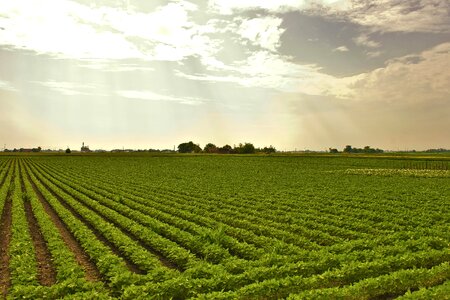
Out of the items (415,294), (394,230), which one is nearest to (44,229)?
(415,294)

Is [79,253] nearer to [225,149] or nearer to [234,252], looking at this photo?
[234,252]

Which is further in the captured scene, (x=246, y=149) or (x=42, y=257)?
(x=246, y=149)

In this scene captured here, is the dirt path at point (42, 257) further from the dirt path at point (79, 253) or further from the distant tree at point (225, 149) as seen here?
the distant tree at point (225, 149)

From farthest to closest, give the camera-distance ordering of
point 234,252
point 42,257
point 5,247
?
point 5,247 → point 234,252 → point 42,257

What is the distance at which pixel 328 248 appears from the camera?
49.0 feet

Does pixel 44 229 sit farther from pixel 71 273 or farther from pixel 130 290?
pixel 130 290

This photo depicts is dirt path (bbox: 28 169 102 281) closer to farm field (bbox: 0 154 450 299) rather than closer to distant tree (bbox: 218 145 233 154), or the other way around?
farm field (bbox: 0 154 450 299)

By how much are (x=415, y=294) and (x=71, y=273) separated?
10.3 meters

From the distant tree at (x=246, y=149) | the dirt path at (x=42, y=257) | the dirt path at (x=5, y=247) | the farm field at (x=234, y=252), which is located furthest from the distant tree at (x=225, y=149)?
the dirt path at (x=42, y=257)

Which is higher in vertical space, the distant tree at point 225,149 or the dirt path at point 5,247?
the distant tree at point 225,149

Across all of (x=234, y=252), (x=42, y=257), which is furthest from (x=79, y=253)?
(x=234, y=252)

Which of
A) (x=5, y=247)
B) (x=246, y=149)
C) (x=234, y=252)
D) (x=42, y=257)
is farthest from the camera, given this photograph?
(x=246, y=149)

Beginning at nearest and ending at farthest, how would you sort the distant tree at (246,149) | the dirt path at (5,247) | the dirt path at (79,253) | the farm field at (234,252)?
the farm field at (234,252) → the dirt path at (5,247) → the dirt path at (79,253) → the distant tree at (246,149)

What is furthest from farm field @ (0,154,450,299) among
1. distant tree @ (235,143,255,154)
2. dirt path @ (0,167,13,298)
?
distant tree @ (235,143,255,154)
